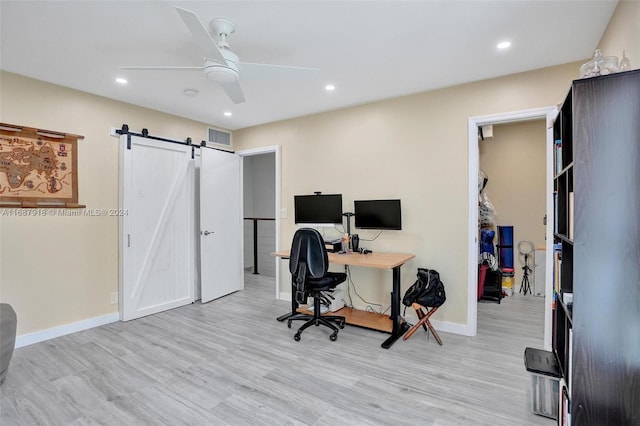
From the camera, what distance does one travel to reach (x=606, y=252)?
4.55 ft

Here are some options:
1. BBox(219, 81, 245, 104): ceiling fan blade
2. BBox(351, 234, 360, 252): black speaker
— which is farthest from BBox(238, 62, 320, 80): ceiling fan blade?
BBox(351, 234, 360, 252): black speaker

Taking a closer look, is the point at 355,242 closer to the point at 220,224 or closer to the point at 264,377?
the point at 264,377

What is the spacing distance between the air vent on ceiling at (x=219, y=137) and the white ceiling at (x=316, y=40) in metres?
1.39

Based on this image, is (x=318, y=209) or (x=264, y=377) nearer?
(x=264, y=377)

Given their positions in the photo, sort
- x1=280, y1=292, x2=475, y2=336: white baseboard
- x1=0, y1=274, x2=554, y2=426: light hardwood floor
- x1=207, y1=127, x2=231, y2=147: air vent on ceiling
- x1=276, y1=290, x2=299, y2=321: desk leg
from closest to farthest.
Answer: x1=0, y1=274, x2=554, y2=426: light hardwood floor, x1=280, y1=292, x2=475, y2=336: white baseboard, x1=276, y1=290, x2=299, y2=321: desk leg, x1=207, y1=127, x2=231, y2=147: air vent on ceiling

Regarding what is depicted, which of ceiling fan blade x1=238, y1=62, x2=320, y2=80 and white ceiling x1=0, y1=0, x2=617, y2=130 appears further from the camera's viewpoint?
ceiling fan blade x1=238, y1=62, x2=320, y2=80

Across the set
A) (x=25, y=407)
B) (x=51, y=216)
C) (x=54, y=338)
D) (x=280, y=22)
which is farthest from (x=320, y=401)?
(x=51, y=216)

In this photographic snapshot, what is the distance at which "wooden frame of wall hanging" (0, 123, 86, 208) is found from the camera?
9.55 ft

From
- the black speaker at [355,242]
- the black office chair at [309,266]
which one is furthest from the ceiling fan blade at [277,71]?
the black speaker at [355,242]

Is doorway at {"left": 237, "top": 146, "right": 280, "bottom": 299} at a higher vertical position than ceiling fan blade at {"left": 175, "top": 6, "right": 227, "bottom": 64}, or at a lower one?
lower

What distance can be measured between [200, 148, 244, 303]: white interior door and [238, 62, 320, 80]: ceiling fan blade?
92.2 inches

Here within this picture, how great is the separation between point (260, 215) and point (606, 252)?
6180mm

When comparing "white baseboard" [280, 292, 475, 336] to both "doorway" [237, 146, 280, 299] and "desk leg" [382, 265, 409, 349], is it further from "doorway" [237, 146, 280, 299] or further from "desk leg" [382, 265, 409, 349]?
"doorway" [237, 146, 280, 299]

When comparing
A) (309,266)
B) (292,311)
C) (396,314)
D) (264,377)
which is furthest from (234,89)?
(292,311)
